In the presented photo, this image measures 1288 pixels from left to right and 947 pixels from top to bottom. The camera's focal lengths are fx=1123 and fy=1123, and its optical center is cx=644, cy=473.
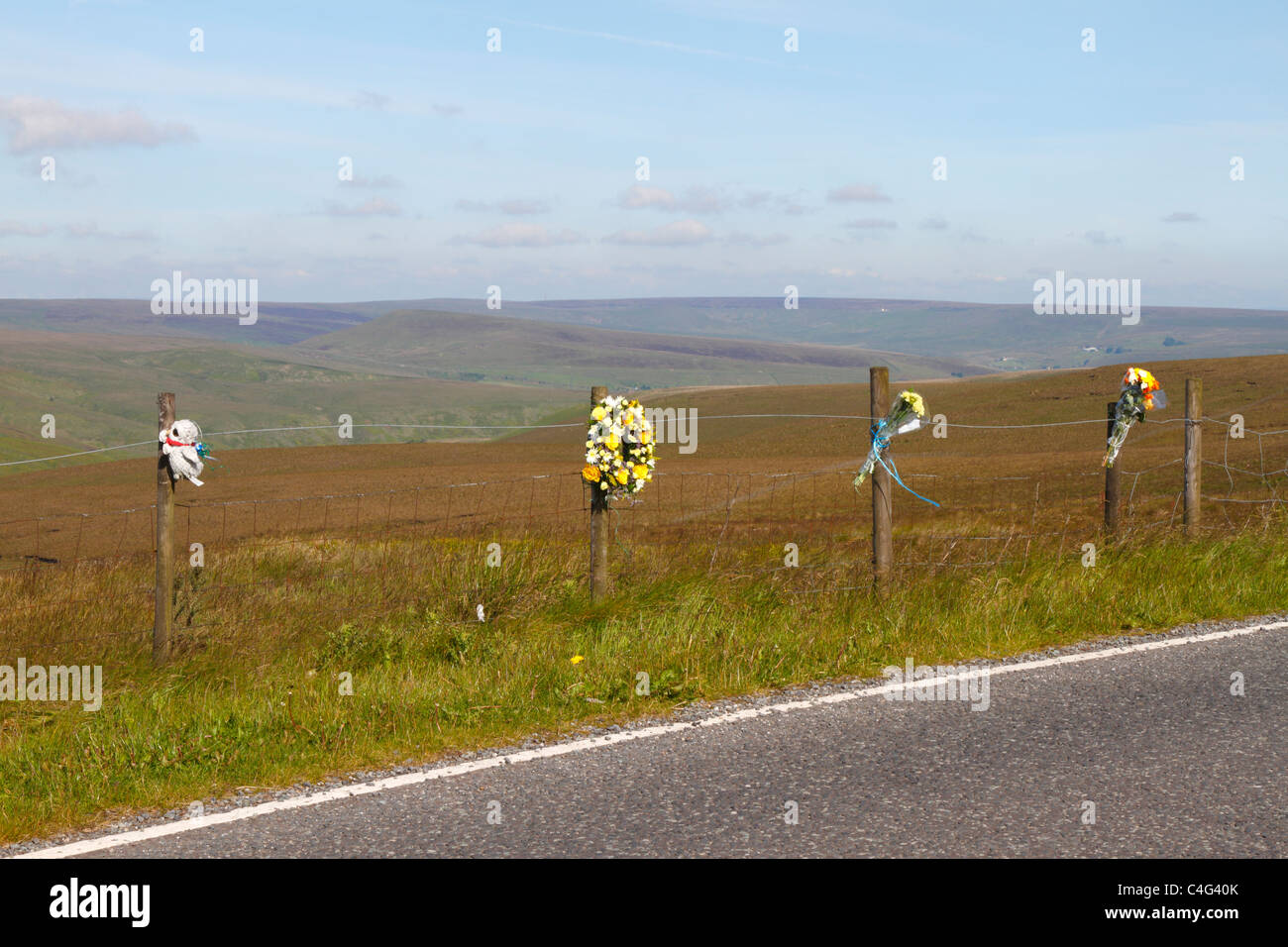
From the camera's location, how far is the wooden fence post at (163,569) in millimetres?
7668

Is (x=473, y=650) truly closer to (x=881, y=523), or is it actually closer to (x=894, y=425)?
(x=881, y=523)

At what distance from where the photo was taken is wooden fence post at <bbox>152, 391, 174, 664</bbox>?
25.2ft

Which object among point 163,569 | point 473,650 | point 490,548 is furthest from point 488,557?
point 163,569

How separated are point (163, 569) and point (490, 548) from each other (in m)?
2.70

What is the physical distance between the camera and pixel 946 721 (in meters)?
6.88

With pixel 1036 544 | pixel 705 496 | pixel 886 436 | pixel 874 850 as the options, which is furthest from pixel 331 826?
pixel 705 496

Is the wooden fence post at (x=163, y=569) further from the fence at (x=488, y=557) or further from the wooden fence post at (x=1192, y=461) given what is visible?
the wooden fence post at (x=1192, y=461)

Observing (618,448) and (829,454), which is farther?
(829,454)

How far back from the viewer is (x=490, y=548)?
9.50 meters

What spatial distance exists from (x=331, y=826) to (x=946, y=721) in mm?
3698

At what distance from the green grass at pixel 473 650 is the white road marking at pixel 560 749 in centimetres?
29

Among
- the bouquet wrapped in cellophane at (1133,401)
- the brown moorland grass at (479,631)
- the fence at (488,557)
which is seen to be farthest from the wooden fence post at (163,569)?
the bouquet wrapped in cellophane at (1133,401)

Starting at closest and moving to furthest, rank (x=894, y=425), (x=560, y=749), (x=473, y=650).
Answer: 1. (x=560, y=749)
2. (x=473, y=650)
3. (x=894, y=425)
